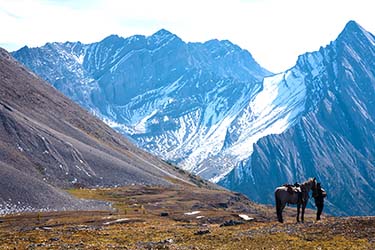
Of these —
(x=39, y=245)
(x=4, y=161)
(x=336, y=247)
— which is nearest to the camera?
(x=336, y=247)

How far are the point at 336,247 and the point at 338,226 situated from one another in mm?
8937

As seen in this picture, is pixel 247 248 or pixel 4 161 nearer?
pixel 247 248

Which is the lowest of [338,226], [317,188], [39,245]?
[39,245]

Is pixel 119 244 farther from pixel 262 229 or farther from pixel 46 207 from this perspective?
pixel 46 207

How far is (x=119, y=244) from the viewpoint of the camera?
48.0 m

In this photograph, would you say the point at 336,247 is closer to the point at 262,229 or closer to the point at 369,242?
the point at 369,242

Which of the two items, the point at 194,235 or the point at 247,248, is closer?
the point at 247,248

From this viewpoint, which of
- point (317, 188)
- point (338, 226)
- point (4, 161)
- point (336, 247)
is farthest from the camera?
point (4, 161)

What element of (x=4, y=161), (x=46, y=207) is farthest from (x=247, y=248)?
(x=4, y=161)

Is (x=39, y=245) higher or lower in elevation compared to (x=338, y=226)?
lower

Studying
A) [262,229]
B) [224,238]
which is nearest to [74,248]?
[224,238]

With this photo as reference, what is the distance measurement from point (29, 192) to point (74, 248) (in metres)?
128

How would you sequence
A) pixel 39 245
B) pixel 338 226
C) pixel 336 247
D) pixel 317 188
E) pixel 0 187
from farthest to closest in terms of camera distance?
pixel 0 187 → pixel 317 188 → pixel 338 226 → pixel 39 245 → pixel 336 247

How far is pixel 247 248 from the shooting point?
141ft
